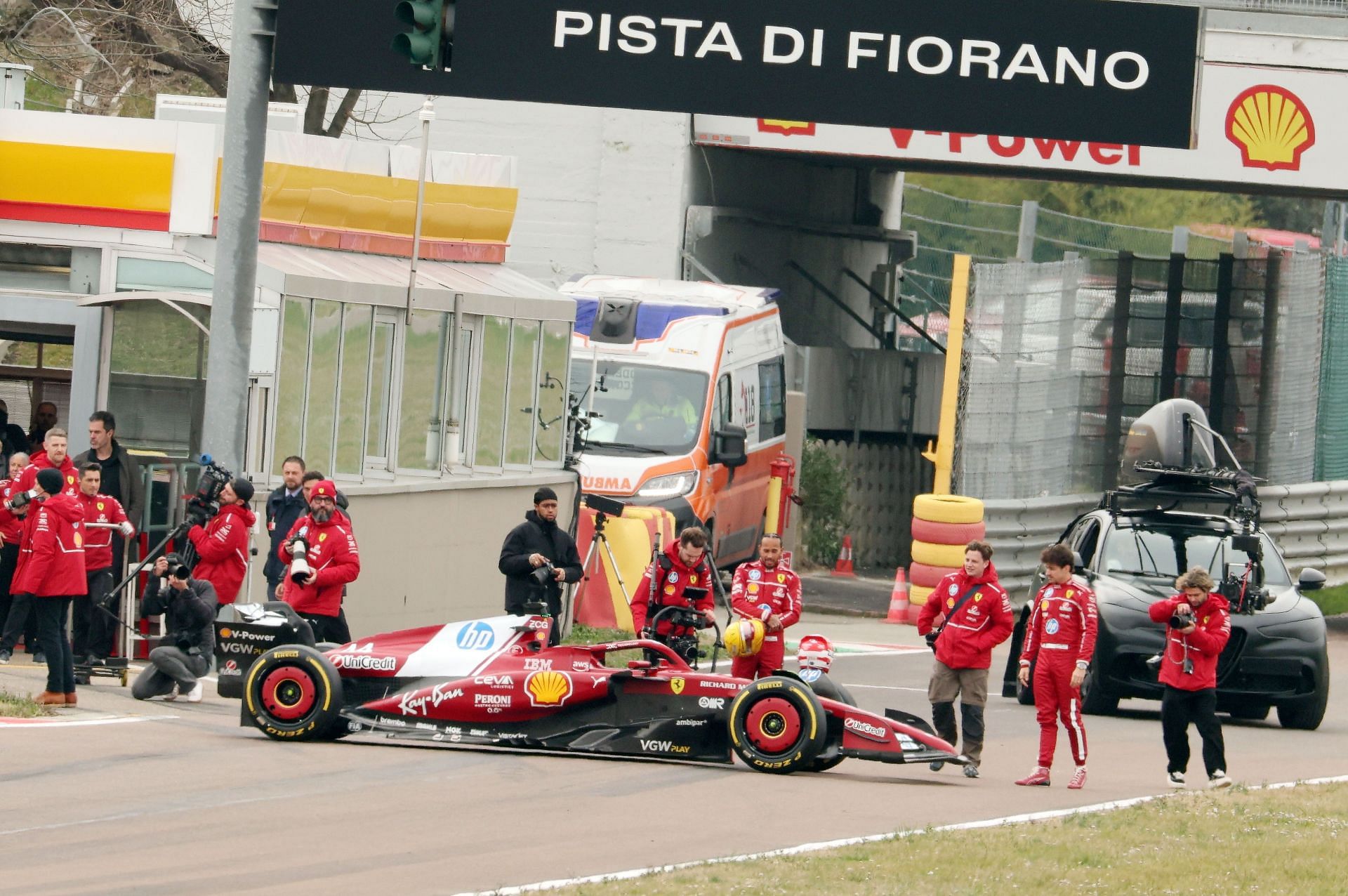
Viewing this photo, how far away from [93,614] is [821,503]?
52.5 feet

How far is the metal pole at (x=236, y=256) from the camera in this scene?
16484 millimetres

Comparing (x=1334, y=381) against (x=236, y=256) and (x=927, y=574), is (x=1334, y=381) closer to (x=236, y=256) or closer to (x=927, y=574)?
(x=927, y=574)

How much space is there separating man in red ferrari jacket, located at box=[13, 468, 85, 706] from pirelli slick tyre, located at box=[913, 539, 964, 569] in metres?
12.7

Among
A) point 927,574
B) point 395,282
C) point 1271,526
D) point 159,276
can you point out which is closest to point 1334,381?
point 1271,526

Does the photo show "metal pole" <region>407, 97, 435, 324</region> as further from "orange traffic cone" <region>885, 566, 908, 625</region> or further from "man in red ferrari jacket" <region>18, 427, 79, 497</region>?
"orange traffic cone" <region>885, 566, 908, 625</region>

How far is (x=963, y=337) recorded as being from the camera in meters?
27.6

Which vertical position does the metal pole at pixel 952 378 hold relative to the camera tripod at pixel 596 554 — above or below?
above

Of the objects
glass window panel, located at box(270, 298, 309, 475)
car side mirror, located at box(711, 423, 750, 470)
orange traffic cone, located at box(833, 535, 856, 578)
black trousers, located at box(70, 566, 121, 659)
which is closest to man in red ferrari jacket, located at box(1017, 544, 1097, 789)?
black trousers, located at box(70, 566, 121, 659)

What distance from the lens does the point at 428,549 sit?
20391 millimetres

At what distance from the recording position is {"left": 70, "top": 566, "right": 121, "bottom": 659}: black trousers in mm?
15953

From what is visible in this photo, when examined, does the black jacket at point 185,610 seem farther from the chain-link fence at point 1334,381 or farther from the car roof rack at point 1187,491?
the chain-link fence at point 1334,381

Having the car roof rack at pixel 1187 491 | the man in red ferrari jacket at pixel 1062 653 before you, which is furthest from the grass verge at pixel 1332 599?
the man in red ferrari jacket at pixel 1062 653

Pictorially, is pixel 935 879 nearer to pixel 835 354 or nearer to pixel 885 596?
pixel 885 596

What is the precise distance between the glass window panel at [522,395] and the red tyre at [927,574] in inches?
211
